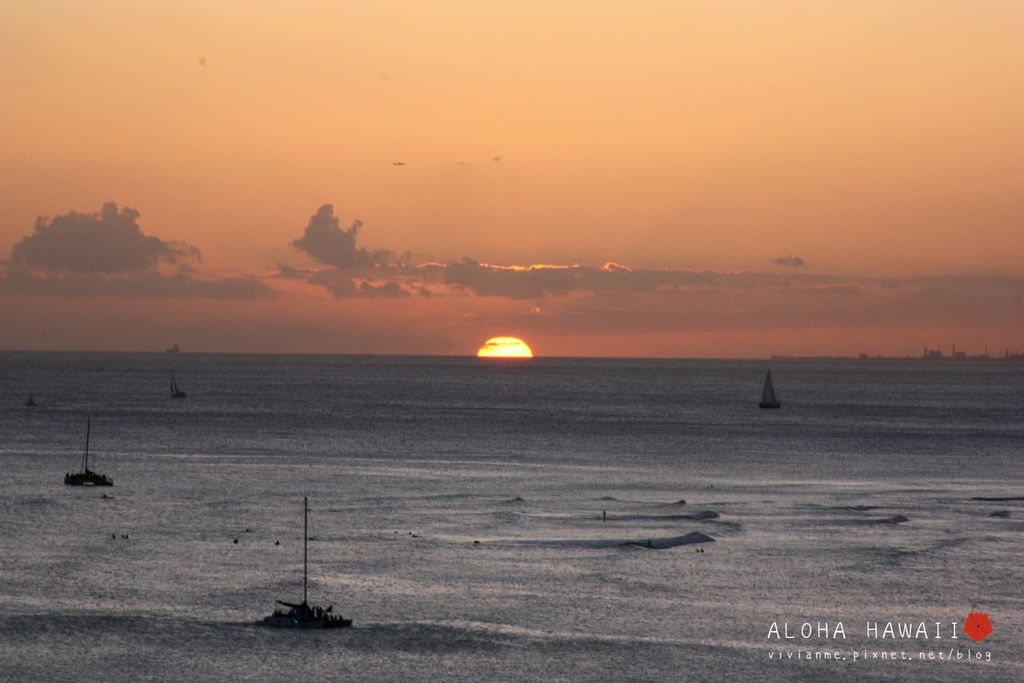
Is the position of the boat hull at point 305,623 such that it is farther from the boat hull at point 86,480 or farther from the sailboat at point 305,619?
the boat hull at point 86,480

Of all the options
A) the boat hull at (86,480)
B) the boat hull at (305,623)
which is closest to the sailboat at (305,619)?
the boat hull at (305,623)

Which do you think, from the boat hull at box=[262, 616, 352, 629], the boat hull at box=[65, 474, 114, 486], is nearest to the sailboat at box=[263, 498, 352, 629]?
the boat hull at box=[262, 616, 352, 629]

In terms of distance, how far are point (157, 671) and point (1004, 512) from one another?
206 ft

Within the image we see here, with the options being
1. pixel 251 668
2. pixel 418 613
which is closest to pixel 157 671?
pixel 251 668

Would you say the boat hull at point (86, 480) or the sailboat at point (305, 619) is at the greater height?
the boat hull at point (86, 480)

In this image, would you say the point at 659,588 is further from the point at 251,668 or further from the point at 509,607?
the point at 251,668

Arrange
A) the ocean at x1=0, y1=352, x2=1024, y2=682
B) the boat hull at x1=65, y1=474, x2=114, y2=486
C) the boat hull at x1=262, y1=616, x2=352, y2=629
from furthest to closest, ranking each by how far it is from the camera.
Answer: the boat hull at x1=65, y1=474, x2=114, y2=486 < the boat hull at x1=262, y1=616, x2=352, y2=629 < the ocean at x1=0, y1=352, x2=1024, y2=682

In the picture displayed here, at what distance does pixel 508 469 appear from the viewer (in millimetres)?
119125

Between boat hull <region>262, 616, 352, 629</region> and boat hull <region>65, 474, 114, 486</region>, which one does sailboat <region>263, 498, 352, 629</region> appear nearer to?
boat hull <region>262, 616, 352, 629</region>

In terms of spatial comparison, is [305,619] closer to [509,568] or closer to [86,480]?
[509,568]

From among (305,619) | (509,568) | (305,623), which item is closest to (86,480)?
(509,568)

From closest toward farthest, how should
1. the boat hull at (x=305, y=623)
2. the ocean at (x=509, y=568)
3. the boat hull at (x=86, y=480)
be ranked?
the ocean at (x=509, y=568) → the boat hull at (x=305, y=623) → the boat hull at (x=86, y=480)

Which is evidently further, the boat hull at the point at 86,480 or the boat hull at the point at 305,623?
the boat hull at the point at 86,480

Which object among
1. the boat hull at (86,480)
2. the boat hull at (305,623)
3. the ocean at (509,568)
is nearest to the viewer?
the ocean at (509,568)
